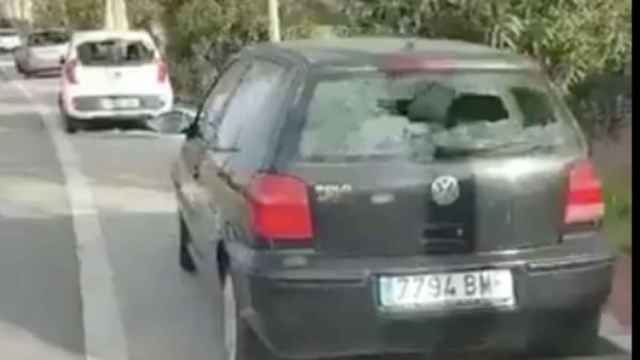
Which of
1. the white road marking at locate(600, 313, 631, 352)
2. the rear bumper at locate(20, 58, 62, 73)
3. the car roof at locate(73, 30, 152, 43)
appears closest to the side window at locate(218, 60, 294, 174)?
the white road marking at locate(600, 313, 631, 352)

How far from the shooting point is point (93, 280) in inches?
332

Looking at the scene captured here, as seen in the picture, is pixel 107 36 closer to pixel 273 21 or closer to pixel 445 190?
pixel 273 21

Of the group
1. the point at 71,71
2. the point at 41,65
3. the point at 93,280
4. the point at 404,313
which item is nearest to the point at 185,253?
the point at 93,280

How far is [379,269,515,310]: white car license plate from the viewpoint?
18.7 ft

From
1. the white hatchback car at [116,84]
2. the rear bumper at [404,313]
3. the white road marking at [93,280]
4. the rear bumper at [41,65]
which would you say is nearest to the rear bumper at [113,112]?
the white hatchback car at [116,84]

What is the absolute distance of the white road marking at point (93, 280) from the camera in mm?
6887

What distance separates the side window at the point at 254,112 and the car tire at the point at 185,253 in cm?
154

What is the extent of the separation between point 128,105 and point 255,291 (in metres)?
13.3

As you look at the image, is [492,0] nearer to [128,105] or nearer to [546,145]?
[546,145]

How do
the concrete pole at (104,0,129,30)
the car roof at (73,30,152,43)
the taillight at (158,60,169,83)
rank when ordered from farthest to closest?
1. the concrete pole at (104,0,129,30)
2. the car roof at (73,30,152,43)
3. the taillight at (158,60,169,83)

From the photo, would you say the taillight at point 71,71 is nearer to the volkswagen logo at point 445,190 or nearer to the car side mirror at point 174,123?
the car side mirror at point 174,123

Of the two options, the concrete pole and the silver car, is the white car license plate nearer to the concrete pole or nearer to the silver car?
the concrete pole

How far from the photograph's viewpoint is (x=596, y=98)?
10422 millimetres

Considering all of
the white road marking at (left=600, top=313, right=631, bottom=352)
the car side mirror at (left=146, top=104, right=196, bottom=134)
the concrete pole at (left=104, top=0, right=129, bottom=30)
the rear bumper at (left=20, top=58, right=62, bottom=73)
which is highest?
the car side mirror at (left=146, top=104, right=196, bottom=134)
